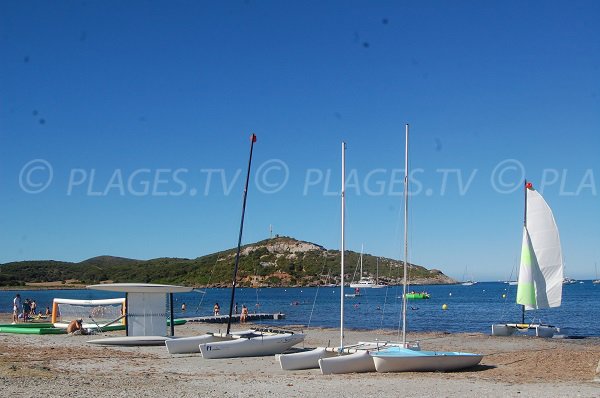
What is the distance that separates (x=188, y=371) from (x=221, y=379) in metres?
2.84

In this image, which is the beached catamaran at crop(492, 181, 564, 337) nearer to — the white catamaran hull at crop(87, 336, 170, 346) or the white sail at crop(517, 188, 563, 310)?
the white sail at crop(517, 188, 563, 310)

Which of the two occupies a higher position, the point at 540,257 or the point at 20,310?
the point at 540,257

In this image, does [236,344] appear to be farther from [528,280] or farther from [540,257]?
[540,257]

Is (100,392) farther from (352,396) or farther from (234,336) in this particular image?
(234,336)

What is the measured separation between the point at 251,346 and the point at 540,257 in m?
19.8

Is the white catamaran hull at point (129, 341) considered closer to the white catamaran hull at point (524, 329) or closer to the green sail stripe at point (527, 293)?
the green sail stripe at point (527, 293)

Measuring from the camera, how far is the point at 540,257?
39562 mm

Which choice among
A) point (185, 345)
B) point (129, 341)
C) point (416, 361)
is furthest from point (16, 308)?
point (416, 361)

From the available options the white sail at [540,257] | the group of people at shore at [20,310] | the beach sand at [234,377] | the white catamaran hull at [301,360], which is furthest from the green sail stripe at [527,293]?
the group of people at shore at [20,310]

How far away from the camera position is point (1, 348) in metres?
28.9

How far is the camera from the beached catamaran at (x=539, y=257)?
128 feet

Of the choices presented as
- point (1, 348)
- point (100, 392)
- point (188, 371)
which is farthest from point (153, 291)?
point (100, 392)

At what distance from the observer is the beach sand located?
17.7 m

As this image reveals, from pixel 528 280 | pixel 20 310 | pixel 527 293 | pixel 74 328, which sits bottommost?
pixel 20 310
